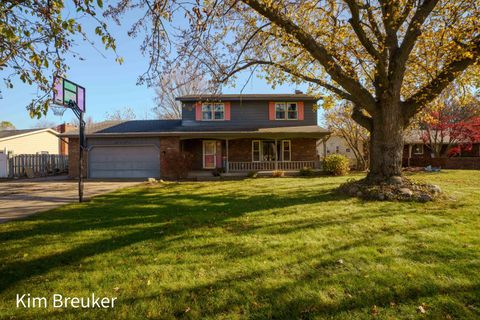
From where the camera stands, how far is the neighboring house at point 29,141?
89.7 ft

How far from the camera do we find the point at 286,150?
21906mm

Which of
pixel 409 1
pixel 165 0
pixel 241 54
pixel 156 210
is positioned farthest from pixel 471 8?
pixel 156 210

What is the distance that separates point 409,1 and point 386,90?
277 centimetres

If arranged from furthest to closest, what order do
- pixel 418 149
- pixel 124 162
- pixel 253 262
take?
pixel 418 149
pixel 124 162
pixel 253 262

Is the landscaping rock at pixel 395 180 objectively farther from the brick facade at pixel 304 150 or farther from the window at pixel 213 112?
the window at pixel 213 112

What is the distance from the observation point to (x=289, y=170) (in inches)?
778

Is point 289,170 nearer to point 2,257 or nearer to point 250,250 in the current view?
point 250,250

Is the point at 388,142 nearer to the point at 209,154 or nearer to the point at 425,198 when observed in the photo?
the point at 425,198

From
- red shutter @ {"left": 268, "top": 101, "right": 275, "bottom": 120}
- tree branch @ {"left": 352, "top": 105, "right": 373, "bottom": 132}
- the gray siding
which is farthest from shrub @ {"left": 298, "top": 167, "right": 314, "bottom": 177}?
tree branch @ {"left": 352, "top": 105, "right": 373, "bottom": 132}

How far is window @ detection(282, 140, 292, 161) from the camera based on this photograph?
21.8 meters

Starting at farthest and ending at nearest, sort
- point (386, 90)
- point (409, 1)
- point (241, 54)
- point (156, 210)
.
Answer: point (241, 54), point (386, 90), point (409, 1), point (156, 210)

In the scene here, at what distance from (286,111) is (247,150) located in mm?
4147

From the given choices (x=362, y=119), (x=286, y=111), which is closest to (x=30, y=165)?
(x=286, y=111)

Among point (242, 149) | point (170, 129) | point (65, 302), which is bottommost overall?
point (65, 302)
